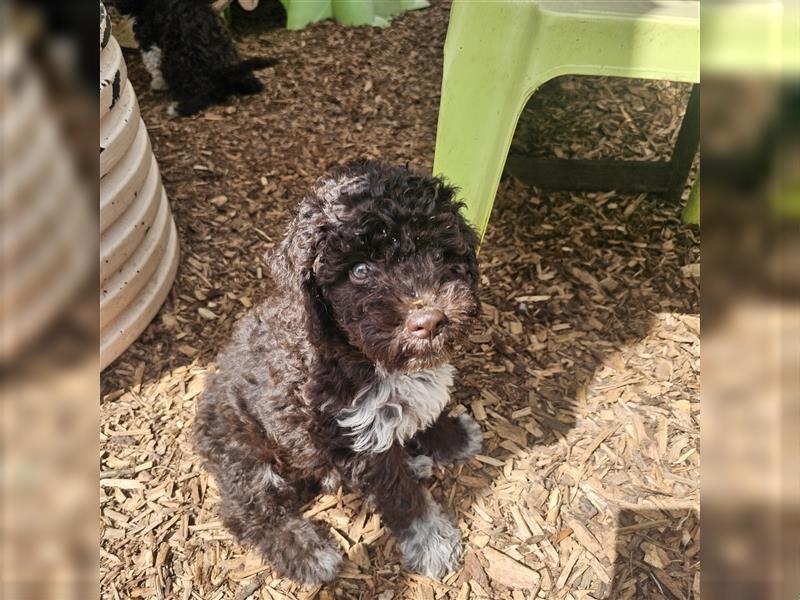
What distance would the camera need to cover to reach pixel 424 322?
224cm

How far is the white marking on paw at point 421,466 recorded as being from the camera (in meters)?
3.23

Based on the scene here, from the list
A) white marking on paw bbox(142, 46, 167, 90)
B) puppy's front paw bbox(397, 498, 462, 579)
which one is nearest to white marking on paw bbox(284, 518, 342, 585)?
→ puppy's front paw bbox(397, 498, 462, 579)

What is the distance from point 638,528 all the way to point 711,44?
2759mm

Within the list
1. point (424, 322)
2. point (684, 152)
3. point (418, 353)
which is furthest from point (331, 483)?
point (684, 152)

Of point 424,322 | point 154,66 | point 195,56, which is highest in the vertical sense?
point 424,322

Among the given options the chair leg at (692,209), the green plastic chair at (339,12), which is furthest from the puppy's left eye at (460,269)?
the green plastic chair at (339,12)

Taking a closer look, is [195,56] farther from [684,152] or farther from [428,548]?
[428,548]

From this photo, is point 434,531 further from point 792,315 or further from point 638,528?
point 792,315

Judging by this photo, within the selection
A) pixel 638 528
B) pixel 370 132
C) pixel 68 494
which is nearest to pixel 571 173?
pixel 370 132

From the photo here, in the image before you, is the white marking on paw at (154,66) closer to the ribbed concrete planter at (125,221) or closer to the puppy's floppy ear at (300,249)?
the ribbed concrete planter at (125,221)

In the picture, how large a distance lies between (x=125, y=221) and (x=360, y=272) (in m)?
1.84

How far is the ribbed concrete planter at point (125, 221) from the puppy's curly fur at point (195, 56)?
5.88 feet

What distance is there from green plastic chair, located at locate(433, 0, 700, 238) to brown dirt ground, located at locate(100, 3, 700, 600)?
1.05m

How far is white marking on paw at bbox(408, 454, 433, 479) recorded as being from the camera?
10.6 feet
